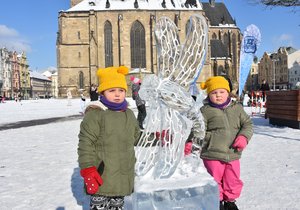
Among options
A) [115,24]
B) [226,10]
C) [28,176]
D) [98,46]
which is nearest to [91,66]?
[98,46]

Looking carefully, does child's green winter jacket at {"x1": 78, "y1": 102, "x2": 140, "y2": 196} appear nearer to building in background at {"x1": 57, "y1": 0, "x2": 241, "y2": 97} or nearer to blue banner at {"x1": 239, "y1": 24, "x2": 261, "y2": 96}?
blue banner at {"x1": 239, "y1": 24, "x2": 261, "y2": 96}

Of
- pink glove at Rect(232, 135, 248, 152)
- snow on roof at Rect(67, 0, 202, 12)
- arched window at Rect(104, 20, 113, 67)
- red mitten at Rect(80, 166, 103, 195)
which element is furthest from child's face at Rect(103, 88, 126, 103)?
snow on roof at Rect(67, 0, 202, 12)

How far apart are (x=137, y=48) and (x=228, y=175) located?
158 feet

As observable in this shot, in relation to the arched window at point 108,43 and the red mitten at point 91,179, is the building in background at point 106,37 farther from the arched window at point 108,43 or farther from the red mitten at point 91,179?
the red mitten at point 91,179

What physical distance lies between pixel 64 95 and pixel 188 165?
4771 cm

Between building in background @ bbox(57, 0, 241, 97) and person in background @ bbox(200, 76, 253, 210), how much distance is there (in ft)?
148

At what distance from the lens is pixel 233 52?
6266cm

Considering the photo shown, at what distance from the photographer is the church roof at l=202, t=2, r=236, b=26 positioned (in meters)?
65.6

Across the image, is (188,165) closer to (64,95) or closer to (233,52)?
(64,95)

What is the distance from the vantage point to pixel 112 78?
2.71 m

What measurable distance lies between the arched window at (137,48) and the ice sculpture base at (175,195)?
4775 cm

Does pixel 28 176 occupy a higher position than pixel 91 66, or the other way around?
pixel 91 66

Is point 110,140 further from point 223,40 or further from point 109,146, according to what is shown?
point 223,40

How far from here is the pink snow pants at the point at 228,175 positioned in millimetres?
3588
